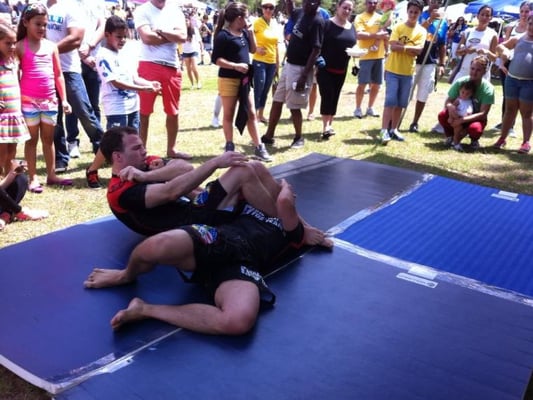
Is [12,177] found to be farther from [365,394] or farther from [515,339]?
[515,339]

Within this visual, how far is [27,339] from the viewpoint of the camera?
7.18 ft

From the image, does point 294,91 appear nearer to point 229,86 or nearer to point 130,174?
point 229,86

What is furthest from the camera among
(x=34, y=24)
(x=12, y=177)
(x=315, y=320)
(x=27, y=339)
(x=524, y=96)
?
(x=524, y=96)

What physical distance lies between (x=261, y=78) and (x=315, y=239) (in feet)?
12.6

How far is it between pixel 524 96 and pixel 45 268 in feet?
17.7

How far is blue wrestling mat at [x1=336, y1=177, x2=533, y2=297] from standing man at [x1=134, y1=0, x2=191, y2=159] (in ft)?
8.14

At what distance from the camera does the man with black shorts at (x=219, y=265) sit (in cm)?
223

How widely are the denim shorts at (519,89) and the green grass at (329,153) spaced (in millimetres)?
678

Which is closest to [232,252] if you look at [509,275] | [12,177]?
[509,275]

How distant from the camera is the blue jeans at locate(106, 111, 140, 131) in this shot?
477cm

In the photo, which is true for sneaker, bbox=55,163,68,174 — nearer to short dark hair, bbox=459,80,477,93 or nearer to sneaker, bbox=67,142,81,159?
sneaker, bbox=67,142,81,159

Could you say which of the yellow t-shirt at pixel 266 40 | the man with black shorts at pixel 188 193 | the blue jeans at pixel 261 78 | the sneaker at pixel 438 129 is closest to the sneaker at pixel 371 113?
the sneaker at pixel 438 129

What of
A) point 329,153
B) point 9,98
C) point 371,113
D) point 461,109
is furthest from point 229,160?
point 371,113

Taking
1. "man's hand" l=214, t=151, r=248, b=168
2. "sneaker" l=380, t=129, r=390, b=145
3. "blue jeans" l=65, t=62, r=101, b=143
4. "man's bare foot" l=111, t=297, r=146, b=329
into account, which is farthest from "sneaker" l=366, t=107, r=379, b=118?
"man's bare foot" l=111, t=297, r=146, b=329
